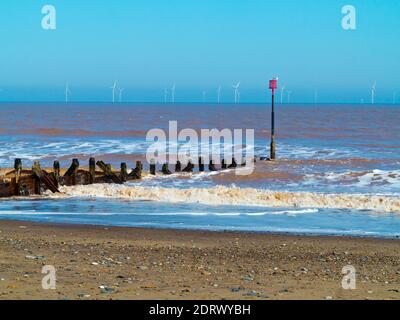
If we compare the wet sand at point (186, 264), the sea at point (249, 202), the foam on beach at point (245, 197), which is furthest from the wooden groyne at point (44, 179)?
the wet sand at point (186, 264)

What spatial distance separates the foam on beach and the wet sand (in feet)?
19.0

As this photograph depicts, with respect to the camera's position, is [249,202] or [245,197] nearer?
[249,202]

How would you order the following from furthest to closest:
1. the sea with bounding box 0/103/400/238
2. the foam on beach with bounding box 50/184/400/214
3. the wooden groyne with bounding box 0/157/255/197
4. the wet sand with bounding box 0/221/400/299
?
the wooden groyne with bounding box 0/157/255/197
the foam on beach with bounding box 50/184/400/214
the sea with bounding box 0/103/400/238
the wet sand with bounding box 0/221/400/299

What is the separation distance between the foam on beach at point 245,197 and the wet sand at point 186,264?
5798 mm

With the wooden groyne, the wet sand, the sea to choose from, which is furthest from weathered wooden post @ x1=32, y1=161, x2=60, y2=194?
the wet sand

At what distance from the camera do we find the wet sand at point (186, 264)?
353 inches

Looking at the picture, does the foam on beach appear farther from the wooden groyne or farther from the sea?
the wooden groyne

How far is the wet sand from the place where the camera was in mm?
8961

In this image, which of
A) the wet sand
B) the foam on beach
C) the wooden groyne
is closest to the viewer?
the wet sand

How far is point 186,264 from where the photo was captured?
11.1 metres

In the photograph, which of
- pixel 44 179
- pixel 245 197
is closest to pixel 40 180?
pixel 44 179

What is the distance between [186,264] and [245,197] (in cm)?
1038

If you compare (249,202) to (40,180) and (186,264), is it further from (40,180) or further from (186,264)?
(186,264)
